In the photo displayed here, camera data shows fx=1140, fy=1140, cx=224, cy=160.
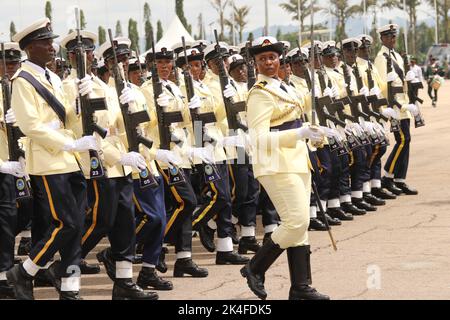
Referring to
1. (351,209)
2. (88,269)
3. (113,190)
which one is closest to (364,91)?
(351,209)

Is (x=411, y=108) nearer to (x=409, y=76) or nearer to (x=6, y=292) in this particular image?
(x=409, y=76)

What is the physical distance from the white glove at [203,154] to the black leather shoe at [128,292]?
1.65 m

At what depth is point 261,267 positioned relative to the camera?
813cm

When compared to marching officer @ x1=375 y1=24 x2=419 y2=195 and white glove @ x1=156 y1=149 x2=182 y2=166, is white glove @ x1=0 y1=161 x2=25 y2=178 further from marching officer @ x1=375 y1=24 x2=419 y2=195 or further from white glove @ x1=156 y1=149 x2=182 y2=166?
marching officer @ x1=375 y1=24 x2=419 y2=195

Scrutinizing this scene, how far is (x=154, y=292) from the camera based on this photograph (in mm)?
8766

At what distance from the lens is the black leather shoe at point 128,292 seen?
8.54m

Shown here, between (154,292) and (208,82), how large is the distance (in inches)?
115

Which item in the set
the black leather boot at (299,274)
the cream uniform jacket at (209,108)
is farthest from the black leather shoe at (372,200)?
the black leather boot at (299,274)

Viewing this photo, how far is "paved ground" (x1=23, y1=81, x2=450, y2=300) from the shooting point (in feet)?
28.1

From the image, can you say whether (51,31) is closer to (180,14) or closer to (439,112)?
(439,112)

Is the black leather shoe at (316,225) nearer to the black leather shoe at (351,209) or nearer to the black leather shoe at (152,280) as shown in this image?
the black leather shoe at (351,209)

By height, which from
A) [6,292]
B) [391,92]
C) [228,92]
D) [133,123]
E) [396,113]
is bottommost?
[6,292]

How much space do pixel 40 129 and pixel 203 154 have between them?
7.99 feet
